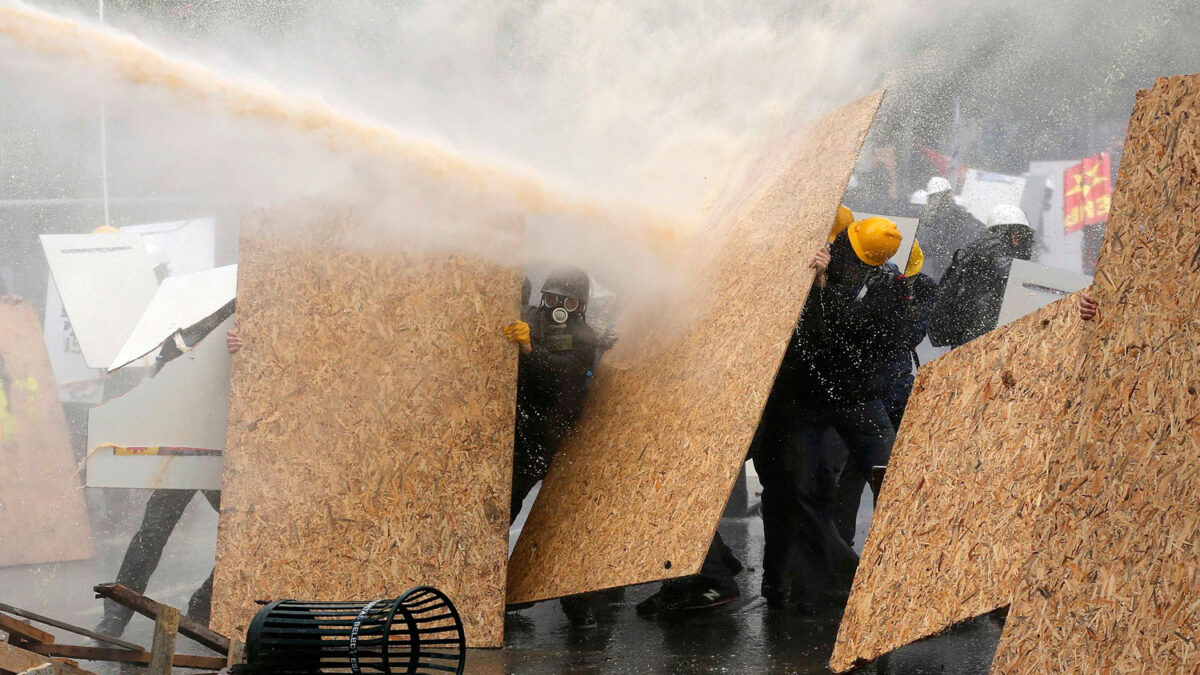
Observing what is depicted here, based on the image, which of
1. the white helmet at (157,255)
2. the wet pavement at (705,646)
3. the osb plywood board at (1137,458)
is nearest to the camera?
the osb plywood board at (1137,458)

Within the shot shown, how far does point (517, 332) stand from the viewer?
5434 millimetres

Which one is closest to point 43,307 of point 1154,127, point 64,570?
point 64,570

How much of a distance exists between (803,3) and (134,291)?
→ 512 centimetres

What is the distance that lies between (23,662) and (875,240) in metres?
4.14

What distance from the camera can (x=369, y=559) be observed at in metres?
5.20

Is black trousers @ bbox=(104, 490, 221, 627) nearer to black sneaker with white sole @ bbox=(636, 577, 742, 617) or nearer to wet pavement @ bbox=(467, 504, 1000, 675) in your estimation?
wet pavement @ bbox=(467, 504, 1000, 675)

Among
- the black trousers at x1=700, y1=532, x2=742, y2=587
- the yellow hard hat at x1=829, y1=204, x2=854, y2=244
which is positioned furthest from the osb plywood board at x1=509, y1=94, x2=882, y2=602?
the black trousers at x1=700, y1=532, x2=742, y2=587

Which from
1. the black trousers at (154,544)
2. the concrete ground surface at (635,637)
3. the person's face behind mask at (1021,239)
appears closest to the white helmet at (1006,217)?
the person's face behind mask at (1021,239)

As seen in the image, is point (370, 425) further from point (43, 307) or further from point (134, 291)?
point (43, 307)

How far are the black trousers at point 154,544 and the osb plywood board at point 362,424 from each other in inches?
29.4

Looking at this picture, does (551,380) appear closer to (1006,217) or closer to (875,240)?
(875,240)

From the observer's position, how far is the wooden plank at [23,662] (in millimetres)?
3391

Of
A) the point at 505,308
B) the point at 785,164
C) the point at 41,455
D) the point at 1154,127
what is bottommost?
the point at 41,455

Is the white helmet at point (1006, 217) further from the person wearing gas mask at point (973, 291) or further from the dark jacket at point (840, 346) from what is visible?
the dark jacket at point (840, 346)
